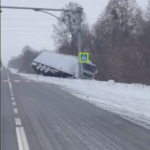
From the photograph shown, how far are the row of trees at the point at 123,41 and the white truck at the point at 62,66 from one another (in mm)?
1623

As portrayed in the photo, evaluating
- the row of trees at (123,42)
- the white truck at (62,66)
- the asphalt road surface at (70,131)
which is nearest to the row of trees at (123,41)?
the row of trees at (123,42)

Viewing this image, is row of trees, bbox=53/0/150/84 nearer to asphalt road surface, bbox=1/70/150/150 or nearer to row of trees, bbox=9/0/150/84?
row of trees, bbox=9/0/150/84

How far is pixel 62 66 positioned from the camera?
146 ft

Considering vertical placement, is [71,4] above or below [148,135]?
above

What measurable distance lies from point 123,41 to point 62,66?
8578 mm

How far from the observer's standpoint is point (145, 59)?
34281 mm

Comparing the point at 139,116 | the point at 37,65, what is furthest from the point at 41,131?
the point at 37,65

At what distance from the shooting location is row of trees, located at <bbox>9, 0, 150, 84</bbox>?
31391 mm

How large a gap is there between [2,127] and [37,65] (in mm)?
41492

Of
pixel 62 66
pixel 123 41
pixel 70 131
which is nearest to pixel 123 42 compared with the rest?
pixel 123 41

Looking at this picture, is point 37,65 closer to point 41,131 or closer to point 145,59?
point 145,59

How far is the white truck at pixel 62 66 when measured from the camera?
140ft

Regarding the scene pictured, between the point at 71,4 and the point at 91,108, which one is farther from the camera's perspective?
the point at 71,4

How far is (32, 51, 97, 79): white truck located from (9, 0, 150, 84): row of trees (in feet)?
5.33
